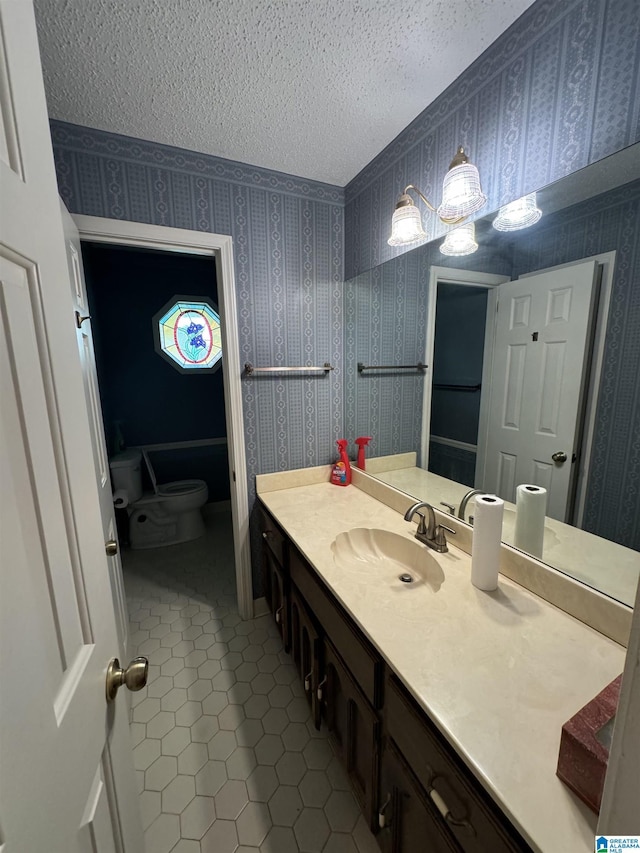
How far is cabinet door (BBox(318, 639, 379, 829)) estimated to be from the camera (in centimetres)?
91

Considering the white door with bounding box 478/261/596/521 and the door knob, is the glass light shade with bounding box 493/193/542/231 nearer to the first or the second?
the white door with bounding box 478/261/596/521

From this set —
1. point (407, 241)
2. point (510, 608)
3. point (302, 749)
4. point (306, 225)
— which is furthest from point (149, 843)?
point (306, 225)

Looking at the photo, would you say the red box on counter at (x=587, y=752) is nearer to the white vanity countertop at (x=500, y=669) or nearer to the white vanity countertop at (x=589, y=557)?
the white vanity countertop at (x=500, y=669)

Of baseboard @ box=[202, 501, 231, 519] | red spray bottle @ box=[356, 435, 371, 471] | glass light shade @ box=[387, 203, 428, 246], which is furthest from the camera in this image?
baseboard @ box=[202, 501, 231, 519]

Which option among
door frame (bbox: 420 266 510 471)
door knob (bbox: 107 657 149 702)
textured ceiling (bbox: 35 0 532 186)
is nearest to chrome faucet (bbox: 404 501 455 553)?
door frame (bbox: 420 266 510 471)

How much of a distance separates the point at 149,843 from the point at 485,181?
91.0 inches

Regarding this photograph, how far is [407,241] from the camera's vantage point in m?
1.37

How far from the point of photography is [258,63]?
3.52 ft

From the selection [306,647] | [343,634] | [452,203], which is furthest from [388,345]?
[306,647]

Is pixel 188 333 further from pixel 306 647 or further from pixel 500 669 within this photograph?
pixel 500 669

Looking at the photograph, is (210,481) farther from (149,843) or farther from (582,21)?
(582,21)

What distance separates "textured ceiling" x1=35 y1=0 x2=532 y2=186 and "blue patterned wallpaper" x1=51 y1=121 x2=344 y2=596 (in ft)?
0.38

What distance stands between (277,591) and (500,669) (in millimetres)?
1168

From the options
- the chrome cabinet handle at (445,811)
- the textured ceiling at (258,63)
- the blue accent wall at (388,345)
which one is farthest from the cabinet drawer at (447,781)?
the textured ceiling at (258,63)
